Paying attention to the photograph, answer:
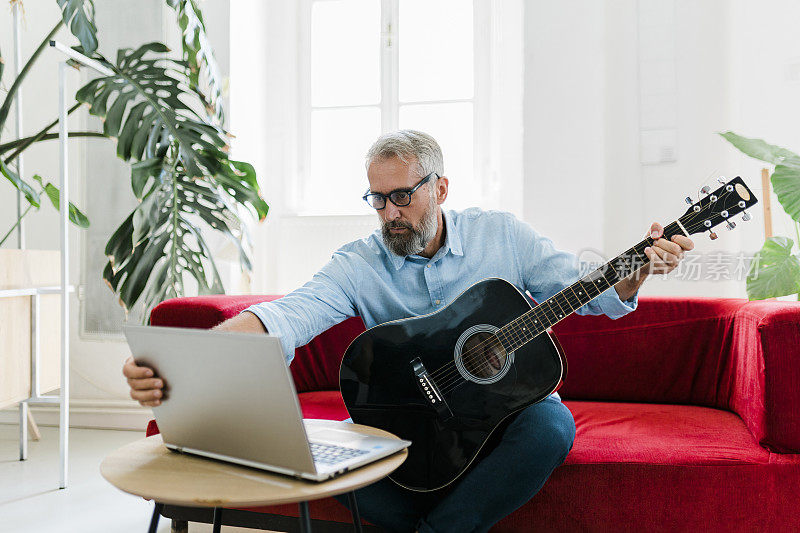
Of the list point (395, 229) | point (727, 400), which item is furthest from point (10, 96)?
point (727, 400)

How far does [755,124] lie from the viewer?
273 centimetres

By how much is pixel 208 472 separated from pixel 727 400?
1.52 meters

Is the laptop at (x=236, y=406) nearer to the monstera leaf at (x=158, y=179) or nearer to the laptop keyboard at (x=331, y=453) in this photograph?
the laptop keyboard at (x=331, y=453)

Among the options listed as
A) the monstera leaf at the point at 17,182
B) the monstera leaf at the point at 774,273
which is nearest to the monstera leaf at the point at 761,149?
the monstera leaf at the point at 774,273

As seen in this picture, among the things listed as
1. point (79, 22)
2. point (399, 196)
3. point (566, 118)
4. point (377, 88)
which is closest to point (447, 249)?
point (399, 196)

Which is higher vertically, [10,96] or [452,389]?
[10,96]

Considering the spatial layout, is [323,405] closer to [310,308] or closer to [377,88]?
[310,308]

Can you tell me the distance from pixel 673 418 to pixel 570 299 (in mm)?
655

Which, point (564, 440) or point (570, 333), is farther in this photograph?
point (570, 333)

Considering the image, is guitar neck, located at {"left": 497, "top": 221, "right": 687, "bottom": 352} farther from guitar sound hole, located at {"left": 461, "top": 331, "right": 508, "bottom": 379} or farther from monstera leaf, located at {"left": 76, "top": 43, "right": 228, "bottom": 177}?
monstera leaf, located at {"left": 76, "top": 43, "right": 228, "bottom": 177}

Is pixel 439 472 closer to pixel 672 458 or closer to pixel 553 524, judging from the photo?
pixel 553 524

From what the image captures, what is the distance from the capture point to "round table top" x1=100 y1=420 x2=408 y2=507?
862 mm

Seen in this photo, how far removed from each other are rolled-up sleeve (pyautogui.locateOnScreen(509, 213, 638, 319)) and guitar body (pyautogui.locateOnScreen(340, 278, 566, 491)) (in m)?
0.26

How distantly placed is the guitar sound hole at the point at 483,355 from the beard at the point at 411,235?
0.32 metres
